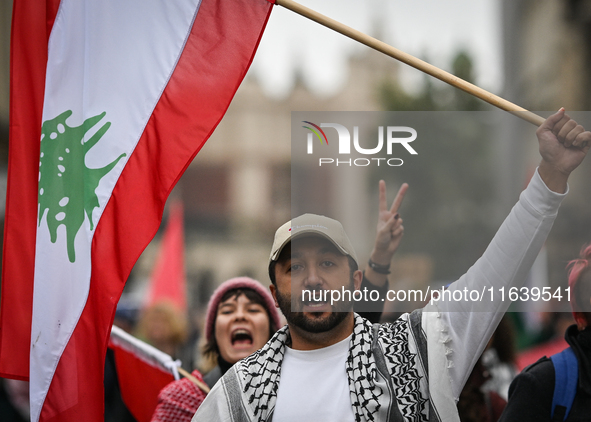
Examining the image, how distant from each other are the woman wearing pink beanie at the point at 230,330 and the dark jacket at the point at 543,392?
1284 millimetres

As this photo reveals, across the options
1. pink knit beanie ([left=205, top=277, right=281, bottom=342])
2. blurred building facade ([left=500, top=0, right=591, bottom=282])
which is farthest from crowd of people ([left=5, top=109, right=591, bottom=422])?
blurred building facade ([left=500, top=0, right=591, bottom=282])

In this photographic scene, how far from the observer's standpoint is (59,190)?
2.61m

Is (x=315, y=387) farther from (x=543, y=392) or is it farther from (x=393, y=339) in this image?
(x=543, y=392)

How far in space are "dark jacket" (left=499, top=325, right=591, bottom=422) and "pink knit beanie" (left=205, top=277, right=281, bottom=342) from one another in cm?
129

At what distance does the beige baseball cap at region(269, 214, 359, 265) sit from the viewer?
2343mm

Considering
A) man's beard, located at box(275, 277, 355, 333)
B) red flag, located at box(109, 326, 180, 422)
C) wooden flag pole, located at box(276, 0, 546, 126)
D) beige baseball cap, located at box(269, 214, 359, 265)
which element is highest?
wooden flag pole, located at box(276, 0, 546, 126)

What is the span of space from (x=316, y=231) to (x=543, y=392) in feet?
3.17

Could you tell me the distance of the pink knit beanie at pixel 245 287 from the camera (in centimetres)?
318

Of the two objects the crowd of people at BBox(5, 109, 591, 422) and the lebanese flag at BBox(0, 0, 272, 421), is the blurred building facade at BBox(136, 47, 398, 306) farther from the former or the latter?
the crowd of people at BBox(5, 109, 591, 422)

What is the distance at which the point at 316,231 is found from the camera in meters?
2.34

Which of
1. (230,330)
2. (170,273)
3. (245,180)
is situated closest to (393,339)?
(230,330)

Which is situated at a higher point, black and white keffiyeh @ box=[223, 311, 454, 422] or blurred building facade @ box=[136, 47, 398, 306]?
blurred building facade @ box=[136, 47, 398, 306]

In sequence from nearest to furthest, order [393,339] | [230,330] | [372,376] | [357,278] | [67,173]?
[372,376] → [393,339] → [357,278] → [67,173] → [230,330]

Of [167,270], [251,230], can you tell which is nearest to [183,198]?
[251,230]
